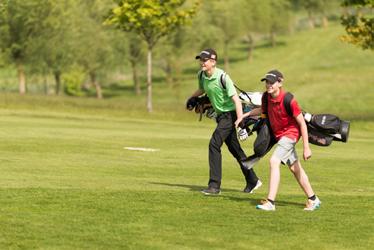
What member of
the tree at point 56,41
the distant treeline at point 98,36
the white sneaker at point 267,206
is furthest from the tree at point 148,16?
the white sneaker at point 267,206

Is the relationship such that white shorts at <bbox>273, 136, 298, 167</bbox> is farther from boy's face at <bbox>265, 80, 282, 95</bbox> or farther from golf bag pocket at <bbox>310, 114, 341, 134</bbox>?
boy's face at <bbox>265, 80, 282, 95</bbox>

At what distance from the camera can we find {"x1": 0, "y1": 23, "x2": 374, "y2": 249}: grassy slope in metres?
12.1

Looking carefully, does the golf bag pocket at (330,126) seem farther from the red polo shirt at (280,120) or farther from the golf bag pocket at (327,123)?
the red polo shirt at (280,120)

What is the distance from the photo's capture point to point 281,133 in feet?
49.2

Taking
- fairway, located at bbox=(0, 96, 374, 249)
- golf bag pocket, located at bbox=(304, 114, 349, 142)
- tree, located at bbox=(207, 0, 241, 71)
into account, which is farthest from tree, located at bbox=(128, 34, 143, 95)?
golf bag pocket, located at bbox=(304, 114, 349, 142)

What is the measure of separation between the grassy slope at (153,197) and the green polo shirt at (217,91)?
63.0 inches

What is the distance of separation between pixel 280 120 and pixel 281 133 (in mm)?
239

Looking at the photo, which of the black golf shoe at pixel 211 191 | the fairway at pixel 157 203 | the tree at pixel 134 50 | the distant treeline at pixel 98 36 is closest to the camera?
the fairway at pixel 157 203

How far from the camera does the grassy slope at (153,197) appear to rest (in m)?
12.1

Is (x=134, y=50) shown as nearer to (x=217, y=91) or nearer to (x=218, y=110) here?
(x=218, y=110)

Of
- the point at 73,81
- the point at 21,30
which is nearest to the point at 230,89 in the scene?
the point at 21,30

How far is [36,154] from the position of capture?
2336cm

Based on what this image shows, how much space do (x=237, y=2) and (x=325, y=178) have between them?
116609 mm

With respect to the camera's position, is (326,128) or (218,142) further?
(218,142)
